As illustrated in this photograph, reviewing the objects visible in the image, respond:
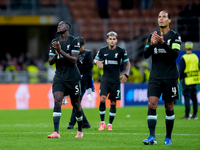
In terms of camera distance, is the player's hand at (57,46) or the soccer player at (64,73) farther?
the soccer player at (64,73)

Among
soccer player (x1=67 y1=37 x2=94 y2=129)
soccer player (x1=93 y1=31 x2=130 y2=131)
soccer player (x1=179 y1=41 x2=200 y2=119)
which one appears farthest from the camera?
soccer player (x1=179 y1=41 x2=200 y2=119)

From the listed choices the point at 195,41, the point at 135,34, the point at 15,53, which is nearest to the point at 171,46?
the point at 195,41

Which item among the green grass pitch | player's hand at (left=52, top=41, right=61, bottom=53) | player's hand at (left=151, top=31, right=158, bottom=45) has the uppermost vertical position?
player's hand at (left=151, top=31, right=158, bottom=45)

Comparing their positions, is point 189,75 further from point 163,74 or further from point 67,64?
point 163,74

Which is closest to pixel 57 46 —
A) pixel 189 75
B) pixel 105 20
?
pixel 189 75

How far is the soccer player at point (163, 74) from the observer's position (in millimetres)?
8867

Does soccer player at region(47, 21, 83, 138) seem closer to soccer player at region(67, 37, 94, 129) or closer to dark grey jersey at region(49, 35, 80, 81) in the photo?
dark grey jersey at region(49, 35, 80, 81)

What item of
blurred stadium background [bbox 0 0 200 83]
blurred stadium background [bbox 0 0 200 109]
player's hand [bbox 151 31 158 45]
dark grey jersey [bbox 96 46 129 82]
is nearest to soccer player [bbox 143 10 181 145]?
player's hand [bbox 151 31 158 45]

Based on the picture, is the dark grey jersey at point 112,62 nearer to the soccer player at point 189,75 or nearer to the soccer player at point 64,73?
the soccer player at point 64,73

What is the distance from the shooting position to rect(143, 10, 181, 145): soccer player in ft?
29.1

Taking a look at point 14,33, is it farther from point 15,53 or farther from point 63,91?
point 63,91

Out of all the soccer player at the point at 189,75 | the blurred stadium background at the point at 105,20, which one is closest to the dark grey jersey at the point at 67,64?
the soccer player at the point at 189,75

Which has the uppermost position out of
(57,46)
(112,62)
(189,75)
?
(57,46)

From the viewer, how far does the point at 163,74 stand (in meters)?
8.98
